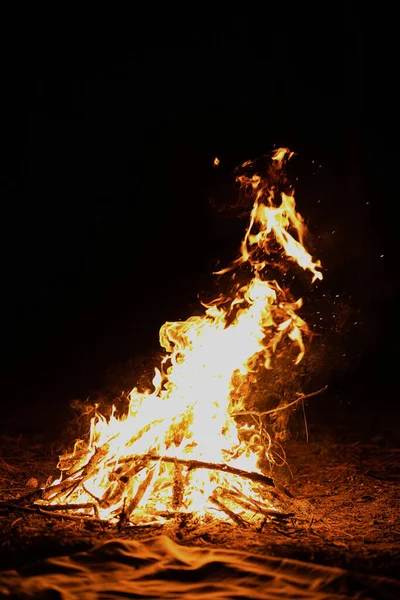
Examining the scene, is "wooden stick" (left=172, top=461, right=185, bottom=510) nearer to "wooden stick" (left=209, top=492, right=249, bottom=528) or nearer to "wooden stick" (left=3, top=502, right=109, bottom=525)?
"wooden stick" (left=209, top=492, right=249, bottom=528)

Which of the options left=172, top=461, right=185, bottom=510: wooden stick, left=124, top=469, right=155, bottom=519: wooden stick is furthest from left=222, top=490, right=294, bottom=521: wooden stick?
left=124, top=469, right=155, bottom=519: wooden stick

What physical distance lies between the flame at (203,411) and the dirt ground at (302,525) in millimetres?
361

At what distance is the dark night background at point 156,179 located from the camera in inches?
542

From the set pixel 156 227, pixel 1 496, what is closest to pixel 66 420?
pixel 1 496

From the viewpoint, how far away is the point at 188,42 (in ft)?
54.1

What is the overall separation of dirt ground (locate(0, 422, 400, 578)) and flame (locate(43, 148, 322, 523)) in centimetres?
36

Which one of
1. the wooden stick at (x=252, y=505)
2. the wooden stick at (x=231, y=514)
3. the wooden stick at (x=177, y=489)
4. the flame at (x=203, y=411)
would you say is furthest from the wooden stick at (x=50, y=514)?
the wooden stick at (x=252, y=505)

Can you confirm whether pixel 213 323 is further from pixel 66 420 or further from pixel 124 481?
pixel 66 420

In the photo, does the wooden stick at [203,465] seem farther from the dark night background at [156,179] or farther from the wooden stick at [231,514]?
the dark night background at [156,179]

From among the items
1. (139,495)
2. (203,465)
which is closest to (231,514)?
(203,465)

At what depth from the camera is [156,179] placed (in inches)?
666

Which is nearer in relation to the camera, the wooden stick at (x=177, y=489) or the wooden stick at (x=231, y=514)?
the wooden stick at (x=231, y=514)

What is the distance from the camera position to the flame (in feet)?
18.0

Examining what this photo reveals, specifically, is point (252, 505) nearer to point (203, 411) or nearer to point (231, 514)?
point (231, 514)
